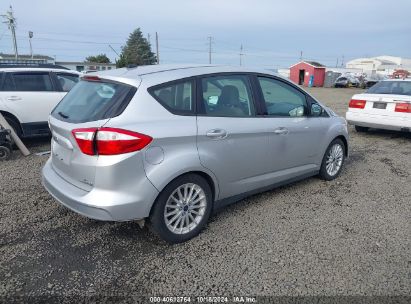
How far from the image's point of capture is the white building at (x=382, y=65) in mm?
76456

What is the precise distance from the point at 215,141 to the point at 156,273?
136 centimetres

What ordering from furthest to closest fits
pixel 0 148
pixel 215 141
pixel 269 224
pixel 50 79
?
1. pixel 50 79
2. pixel 0 148
3. pixel 269 224
4. pixel 215 141

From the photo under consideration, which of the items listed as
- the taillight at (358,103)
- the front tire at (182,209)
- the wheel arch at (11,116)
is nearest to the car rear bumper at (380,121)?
the taillight at (358,103)

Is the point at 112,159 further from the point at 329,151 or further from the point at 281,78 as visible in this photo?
the point at 329,151

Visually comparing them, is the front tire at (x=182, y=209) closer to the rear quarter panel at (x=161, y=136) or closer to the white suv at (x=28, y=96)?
the rear quarter panel at (x=161, y=136)

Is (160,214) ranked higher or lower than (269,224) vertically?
higher

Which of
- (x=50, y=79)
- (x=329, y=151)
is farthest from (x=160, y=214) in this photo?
(x=50, y=79)

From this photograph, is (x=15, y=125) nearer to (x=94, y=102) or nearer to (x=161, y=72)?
(x=94, y=102)

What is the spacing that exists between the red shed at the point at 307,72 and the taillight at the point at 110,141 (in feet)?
Answer: 177

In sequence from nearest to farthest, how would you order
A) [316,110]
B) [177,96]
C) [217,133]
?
[177,96] → [217,133] → [316,110]

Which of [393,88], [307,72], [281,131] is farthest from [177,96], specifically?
[307,72]

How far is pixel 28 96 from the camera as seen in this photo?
23.3 ft

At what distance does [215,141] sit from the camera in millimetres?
3504

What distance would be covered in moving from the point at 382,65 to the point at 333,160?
287 feet
